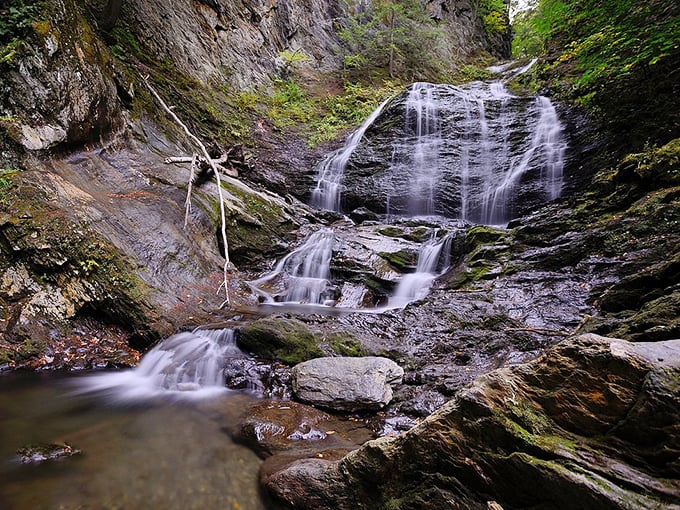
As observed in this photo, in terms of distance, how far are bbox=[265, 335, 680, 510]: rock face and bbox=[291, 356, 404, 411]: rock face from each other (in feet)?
5.05

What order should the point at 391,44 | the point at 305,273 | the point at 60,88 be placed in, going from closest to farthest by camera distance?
the point at 60,88, the point at 305,273, the point at 391,44

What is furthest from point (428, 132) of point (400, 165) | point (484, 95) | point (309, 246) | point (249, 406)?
point (249, 406)

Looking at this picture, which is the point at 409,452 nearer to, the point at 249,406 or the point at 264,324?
the point at 249,406

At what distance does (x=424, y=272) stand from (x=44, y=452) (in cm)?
737

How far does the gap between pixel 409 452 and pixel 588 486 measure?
886 millimetres

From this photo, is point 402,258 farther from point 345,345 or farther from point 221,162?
point 221,162

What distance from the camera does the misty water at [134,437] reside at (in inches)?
94.5

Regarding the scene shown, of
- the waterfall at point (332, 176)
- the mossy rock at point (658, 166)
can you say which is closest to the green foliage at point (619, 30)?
the mossy rock at point (658, 166)

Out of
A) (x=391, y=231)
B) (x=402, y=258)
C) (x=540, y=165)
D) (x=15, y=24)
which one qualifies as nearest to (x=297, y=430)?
(x=402, y=258)

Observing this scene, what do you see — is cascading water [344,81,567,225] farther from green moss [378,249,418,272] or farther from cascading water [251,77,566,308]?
green moss [378,249,418,272]

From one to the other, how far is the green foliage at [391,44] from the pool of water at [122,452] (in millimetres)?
20070

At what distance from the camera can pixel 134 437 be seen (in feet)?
10.3

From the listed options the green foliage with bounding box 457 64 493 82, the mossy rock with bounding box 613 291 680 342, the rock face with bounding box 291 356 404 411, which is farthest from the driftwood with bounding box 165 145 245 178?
the green foliage with bounding box 457 64 493 82

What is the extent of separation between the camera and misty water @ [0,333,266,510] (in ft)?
7.88
